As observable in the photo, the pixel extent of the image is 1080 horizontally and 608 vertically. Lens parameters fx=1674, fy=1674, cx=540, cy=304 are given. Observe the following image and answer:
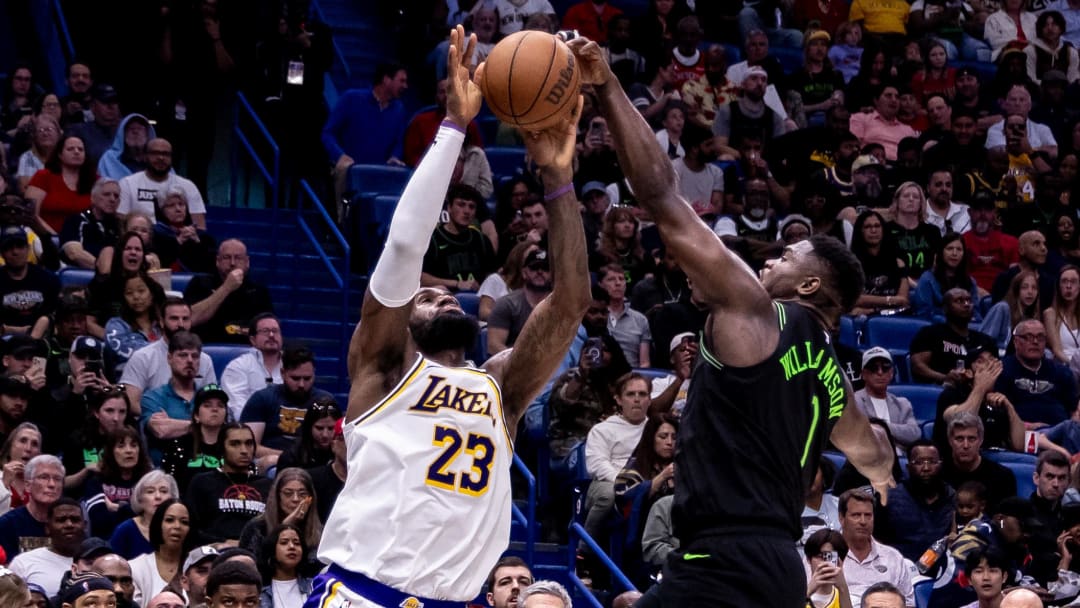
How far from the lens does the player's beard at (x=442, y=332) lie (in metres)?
5.93

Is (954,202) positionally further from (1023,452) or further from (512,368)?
(512,368)

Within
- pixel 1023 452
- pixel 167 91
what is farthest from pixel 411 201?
pixel 167 91

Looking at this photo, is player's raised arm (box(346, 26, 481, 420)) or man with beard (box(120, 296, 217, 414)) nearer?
player's raised arm (box(346, 26, 481, 420))

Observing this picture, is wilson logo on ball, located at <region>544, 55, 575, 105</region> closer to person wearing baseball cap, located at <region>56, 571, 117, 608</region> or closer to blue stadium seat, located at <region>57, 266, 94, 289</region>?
person wearing baseball cap, located at <region>56, 571, 117, 608</region>

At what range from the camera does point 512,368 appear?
610 centimetres

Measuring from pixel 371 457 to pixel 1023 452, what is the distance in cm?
875

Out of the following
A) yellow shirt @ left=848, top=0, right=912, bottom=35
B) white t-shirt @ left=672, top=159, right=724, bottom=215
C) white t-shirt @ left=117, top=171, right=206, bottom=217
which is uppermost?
yellow shirt @ left=848, top=0, right=912, bottom=35

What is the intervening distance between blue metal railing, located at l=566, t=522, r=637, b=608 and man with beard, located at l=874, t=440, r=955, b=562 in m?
2.13

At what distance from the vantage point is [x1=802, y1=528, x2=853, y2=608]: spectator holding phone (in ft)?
31.2

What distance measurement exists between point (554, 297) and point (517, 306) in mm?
6457

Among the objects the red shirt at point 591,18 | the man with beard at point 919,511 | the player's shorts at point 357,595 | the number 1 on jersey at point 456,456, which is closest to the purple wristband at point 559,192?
the number 1 on jersey at point 456,456

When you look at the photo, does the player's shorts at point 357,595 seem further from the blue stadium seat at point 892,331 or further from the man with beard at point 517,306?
the blue stadium seat at point 892,331

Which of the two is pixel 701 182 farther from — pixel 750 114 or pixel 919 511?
pixel 919 511

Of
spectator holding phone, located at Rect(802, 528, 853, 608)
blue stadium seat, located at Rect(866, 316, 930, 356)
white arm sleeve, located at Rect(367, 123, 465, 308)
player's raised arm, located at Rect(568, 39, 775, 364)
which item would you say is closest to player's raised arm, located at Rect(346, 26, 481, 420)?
white arm sleeve, located at Rect(367, 123, 465, 308)
